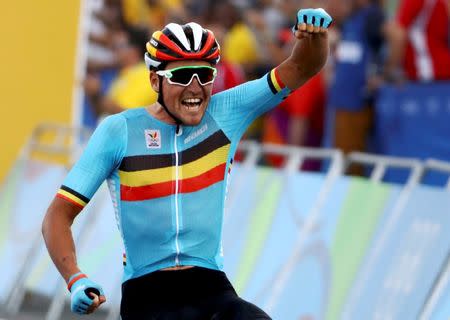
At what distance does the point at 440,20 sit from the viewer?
11.6m

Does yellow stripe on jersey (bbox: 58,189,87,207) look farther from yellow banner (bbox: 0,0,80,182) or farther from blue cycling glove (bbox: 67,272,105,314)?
yellow banner (bbox: 0,0,80,182)

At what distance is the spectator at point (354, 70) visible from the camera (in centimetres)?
1215

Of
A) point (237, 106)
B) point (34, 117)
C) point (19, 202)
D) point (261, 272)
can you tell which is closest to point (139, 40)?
point (19, 202)

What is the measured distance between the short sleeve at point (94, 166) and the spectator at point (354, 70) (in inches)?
245

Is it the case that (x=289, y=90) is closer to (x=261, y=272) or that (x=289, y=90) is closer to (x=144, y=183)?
(x=144, y=183)

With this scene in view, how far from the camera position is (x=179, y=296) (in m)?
6.12

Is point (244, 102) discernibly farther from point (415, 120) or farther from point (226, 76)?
point (226, 76)

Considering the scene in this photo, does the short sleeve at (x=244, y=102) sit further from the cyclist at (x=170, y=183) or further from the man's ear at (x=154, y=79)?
the man's ear at (x=154, y=79)

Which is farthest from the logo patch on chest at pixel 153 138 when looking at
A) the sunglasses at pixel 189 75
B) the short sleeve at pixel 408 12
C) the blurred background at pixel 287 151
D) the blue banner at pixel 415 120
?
the short sleeve at pixel 408 12

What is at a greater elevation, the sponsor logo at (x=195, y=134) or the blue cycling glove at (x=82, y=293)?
the sponsor logo at (x=195, y=134)

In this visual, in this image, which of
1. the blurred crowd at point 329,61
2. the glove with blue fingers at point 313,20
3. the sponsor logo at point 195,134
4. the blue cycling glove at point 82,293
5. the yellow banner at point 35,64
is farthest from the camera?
the yellow banner at point 35,64

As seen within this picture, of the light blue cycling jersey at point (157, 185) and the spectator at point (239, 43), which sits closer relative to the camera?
the light blue cycling jersey at point (157, 185)

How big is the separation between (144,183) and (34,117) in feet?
34.7

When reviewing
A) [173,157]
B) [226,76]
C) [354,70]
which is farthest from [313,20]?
[226,76]
